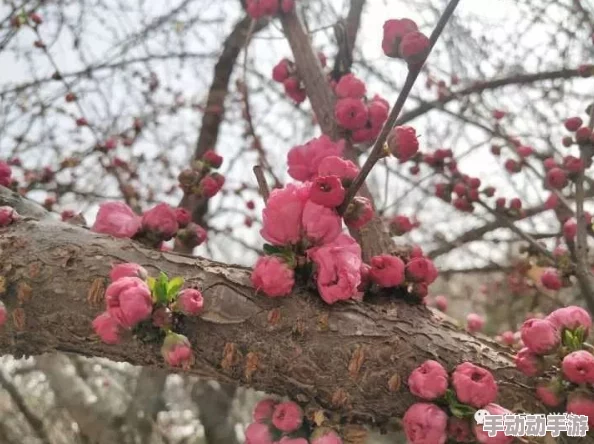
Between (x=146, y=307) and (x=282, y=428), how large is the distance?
322 mm

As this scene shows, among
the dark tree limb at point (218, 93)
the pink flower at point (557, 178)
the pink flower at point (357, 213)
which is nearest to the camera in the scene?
the pink flower at point (357, 213)

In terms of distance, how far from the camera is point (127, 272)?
3.33 feet

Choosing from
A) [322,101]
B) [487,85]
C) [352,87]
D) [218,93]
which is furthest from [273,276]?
[218,93]

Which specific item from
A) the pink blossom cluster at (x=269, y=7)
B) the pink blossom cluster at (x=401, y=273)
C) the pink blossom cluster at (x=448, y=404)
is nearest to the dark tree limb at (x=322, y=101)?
the pink blossom cluster at (x=269, y=7)

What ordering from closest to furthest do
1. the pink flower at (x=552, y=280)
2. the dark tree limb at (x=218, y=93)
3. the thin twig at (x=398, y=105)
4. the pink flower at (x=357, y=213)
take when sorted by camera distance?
the thin twig at (x=398, y=105) < the pink flower at (x=357, y=213) < the pink flower at (x=552, y=280) < the dark tree limb at (x=218, y=93)

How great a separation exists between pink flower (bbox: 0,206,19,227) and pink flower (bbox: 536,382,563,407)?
100cm

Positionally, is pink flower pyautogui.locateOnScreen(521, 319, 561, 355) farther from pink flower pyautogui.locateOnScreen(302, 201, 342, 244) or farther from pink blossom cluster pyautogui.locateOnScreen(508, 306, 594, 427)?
pink flower pyautogui.locateOnScreen(302, 201, 342, 244)

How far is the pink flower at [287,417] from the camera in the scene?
106 cm

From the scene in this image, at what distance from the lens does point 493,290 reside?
171 inches

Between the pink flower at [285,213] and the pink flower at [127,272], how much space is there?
0.67ft

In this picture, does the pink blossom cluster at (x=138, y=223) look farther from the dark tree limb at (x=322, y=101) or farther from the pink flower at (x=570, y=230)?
the pink flower at (x=570, y=230)

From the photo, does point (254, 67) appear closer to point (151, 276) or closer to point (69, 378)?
point (69, 378)

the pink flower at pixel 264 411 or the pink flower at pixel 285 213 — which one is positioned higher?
the pink flower at pixel 285 213

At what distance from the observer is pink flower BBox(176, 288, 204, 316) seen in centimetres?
99
